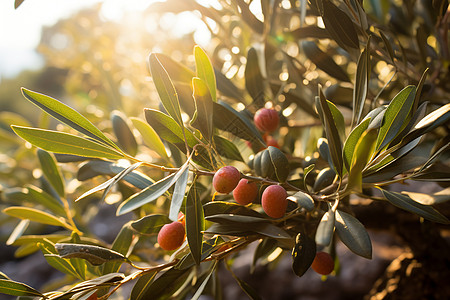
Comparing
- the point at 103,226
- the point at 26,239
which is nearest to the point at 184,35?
the point at 26,239

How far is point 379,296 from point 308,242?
1.61 feet

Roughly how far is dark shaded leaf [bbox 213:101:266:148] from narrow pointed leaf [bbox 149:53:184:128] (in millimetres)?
61

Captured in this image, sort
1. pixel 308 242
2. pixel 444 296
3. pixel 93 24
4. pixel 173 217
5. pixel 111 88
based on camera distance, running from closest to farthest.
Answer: pixel 173 217 < pixel 308 242 < pixel 444 296 < pixel 111 88 < pixel 93 24

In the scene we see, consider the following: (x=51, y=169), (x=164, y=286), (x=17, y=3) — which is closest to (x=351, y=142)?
(x=164, y=286)

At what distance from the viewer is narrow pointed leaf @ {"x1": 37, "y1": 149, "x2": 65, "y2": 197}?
2.27ft

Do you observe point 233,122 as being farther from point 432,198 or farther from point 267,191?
point 432,198

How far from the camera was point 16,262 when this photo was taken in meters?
1.95

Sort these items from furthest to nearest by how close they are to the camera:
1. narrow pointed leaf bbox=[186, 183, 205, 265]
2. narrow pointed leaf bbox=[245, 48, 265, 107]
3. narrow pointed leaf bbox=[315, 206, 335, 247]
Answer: narrow pointed leaf bbox=[245, 48, 265, 107] < narrow pointed leaf bbox=[186, 183, 205, 265] < narrow pointed leaf bbox=[315, 206, 335, 247]

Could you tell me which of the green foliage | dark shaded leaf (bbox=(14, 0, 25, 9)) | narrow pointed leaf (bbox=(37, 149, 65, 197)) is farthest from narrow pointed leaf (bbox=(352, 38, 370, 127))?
narrow pointed leaf (bbox=(37, 149, 65, 197))

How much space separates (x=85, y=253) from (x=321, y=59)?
53 cm

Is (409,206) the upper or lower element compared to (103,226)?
upper

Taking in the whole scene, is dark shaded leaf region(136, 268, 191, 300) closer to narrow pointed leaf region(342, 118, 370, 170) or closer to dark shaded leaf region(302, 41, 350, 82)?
narrow pointed leaf region(342, 118, 370, 170)

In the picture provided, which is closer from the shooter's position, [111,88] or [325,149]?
[325,149]

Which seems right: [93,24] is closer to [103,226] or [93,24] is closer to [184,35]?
[184,35]
